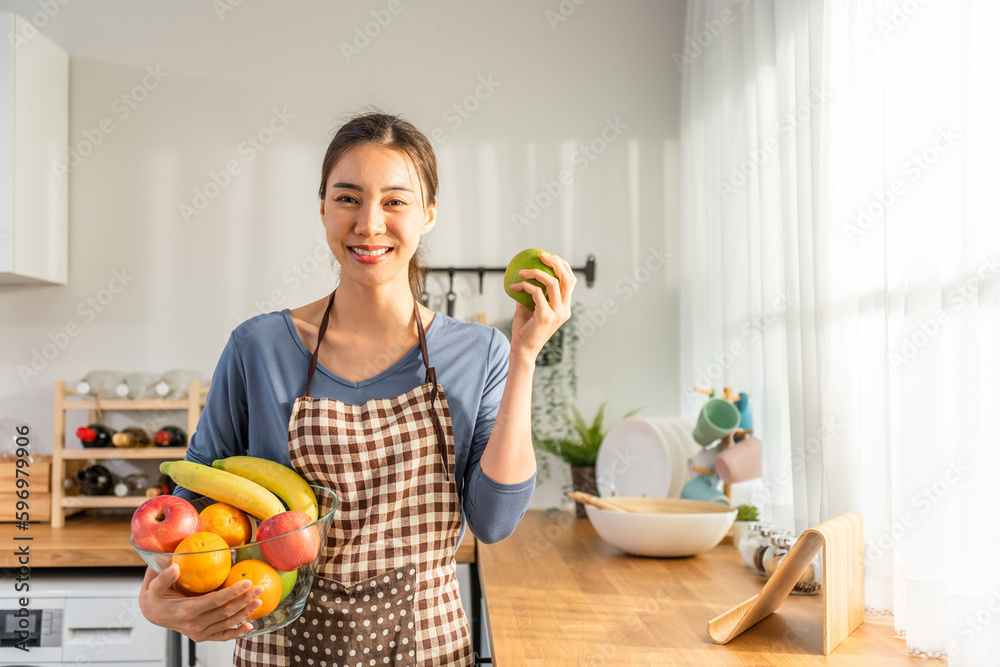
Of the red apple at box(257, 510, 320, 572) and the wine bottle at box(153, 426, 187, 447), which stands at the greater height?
the red apple at box(257, 510, 320, 572)

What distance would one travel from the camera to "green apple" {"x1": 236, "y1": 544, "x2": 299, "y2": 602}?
78cm

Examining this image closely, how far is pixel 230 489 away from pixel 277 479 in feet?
0.24

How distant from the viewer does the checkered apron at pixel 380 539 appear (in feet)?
3.24

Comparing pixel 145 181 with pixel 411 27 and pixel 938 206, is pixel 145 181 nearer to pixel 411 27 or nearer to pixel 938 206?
pixel 411 27

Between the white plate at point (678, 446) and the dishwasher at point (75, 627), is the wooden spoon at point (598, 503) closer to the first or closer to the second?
the white plate at point (678, 446)

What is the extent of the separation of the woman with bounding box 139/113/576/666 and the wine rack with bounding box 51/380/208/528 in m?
1.24

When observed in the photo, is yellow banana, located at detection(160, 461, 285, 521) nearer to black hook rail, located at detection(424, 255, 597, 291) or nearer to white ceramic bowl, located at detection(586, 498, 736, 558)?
white ceramic bowl, located at detection(586, 498, 736, 558)

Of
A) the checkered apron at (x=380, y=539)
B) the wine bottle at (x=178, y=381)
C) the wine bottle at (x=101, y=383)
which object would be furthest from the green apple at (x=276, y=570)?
the wine bottle at (x=101, y=383)

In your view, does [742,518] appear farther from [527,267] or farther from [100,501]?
[100,501]

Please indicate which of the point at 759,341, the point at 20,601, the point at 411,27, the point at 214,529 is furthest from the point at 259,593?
the point at 411,27

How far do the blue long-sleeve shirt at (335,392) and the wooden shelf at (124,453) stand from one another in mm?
1216

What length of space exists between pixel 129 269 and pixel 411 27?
1.16 m

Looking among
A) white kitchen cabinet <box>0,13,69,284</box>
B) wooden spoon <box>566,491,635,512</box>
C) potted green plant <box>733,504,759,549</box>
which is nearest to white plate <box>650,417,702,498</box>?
potted green plant <box>733,504,759,549</box>

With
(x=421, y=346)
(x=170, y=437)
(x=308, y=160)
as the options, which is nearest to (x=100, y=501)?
(x=170, y=437)
